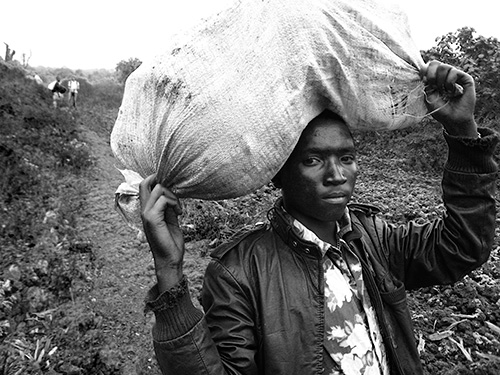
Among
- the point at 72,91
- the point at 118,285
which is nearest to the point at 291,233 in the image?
the point at 118,285

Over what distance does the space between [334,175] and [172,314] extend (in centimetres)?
51

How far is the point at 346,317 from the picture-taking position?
45.9 inches

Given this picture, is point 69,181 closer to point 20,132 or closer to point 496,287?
point 20,132

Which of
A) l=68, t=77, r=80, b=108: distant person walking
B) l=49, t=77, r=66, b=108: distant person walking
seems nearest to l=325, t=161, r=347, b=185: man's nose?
l=49, t=77, r=66, b=108: distant person walking

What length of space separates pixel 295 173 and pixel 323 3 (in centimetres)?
42

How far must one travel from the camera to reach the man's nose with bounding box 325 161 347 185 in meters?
1.08

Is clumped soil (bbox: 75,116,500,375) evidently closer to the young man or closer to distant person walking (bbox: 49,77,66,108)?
the young man

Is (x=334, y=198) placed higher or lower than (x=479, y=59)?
lower

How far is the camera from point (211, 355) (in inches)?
38.2

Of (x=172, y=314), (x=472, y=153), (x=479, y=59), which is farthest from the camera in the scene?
(x=479, y=59)

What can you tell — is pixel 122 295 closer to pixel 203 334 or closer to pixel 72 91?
pixel 203 334

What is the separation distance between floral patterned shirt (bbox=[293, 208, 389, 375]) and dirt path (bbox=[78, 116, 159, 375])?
1.87m

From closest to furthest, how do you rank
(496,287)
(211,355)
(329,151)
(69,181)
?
(211,355) < (329,151) < (496,287) < (69,181)

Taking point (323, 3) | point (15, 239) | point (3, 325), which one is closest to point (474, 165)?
point (323, 3)
